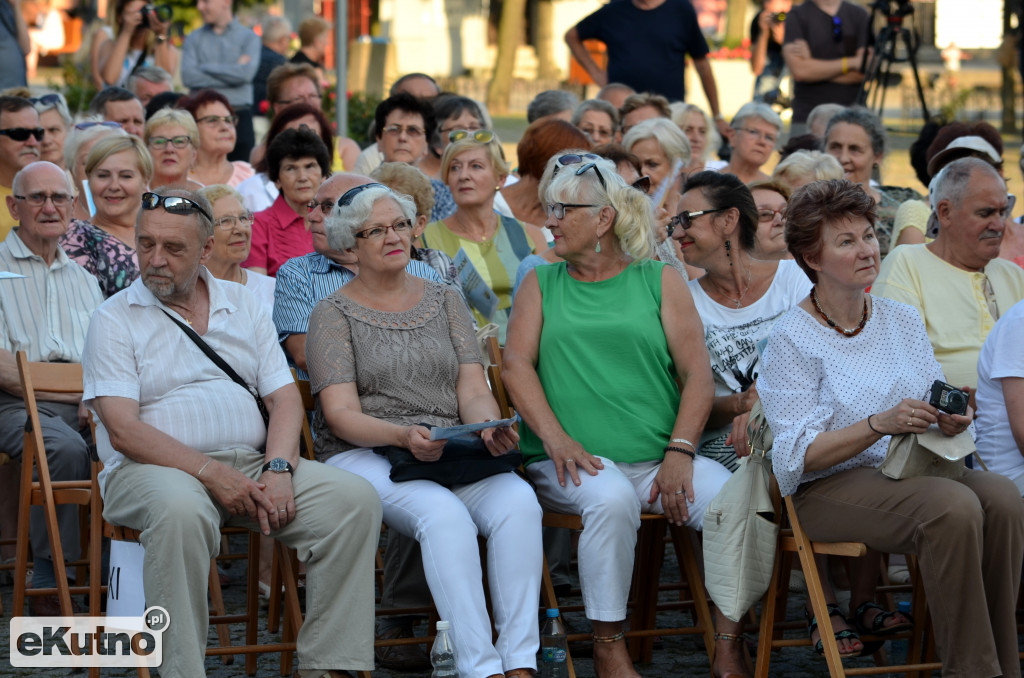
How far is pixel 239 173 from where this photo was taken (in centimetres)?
810

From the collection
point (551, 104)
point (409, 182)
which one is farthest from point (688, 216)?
point (551, 104)

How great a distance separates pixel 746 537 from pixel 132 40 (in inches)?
309

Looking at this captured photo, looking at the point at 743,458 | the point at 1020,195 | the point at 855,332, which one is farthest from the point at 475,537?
the point at 1020,195

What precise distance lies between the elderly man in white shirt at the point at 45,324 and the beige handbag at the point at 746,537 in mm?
2383

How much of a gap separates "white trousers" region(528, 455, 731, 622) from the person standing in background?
6656 millimetres

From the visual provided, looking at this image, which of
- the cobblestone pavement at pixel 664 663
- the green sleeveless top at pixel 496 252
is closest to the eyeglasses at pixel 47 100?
the green sleeveless top at pixel 496 252

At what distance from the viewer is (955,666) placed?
4.03m

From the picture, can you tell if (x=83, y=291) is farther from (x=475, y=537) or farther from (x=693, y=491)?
(x=693, y=491)

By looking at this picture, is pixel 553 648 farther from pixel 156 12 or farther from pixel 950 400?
pixel 156 12

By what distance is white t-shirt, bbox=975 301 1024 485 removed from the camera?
14.8 ft

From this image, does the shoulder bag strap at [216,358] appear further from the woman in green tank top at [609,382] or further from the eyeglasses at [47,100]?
the eyeglasses at [47,100]

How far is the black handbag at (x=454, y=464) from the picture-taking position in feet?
14.7

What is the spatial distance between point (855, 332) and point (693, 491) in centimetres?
79

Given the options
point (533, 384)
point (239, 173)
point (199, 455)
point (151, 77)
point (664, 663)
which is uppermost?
point (151, 77)
